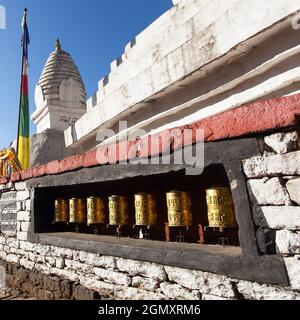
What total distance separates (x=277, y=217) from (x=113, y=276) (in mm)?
1975

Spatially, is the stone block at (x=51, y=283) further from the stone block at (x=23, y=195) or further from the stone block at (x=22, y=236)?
the stone block at (x=23, y=195)

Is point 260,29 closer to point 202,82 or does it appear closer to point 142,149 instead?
point 202,82

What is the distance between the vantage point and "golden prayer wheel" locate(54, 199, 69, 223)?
4.67 metres

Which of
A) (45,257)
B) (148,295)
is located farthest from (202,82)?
(45,257)

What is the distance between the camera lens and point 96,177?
337 centimetres

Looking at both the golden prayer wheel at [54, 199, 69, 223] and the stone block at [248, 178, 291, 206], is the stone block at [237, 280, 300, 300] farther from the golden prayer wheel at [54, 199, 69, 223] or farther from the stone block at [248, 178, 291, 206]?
the golden prayer wheel at [54, 199, 69, 223]

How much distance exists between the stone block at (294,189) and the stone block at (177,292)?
1.09 metres

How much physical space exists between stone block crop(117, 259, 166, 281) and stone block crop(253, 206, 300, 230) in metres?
1.09

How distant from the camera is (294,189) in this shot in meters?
1.80

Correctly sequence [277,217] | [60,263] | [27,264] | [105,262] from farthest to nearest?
[27,264] → [60,263] → [105,262] → [277,217]

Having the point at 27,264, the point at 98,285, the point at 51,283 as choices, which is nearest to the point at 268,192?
the point at 98,285

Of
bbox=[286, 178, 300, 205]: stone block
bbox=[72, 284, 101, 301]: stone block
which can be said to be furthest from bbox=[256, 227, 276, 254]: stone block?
bbox=[72, 284, 101, 301]: stone block
